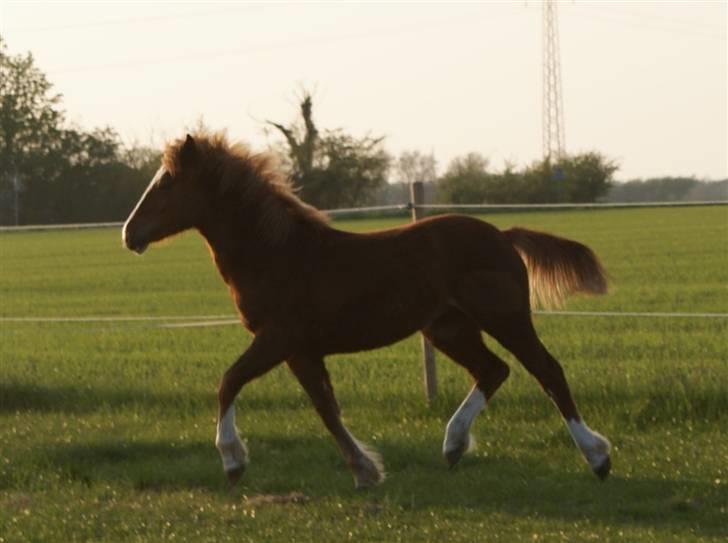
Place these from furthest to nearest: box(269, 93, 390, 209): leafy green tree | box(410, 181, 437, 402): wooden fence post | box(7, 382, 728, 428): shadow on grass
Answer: box(269, 93, 390, 209): leafy green tree
box(410, 181, 437, 402): wooden fence post
box(7, 382, 728, 428): shadow on grass

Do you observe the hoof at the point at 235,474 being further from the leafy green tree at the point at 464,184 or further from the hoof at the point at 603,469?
the leafy green tree at the point at 464,184

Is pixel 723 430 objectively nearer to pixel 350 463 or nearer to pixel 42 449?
pixel 350 463

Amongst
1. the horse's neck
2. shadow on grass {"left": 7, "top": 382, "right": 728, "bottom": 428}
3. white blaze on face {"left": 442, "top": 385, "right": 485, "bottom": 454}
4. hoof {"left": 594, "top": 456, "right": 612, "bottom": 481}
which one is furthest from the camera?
shadow on grass {"left": 7, "top": 382, "right": 728, "bottom": 428}

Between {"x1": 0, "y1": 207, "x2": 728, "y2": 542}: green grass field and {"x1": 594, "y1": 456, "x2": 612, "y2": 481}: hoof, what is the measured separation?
2.6 inches

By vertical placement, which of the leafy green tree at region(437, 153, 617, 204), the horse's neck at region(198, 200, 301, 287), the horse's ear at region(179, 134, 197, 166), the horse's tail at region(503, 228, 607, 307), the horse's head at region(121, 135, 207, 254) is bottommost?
the leafy green tree at region(437, 153, 617, 204)

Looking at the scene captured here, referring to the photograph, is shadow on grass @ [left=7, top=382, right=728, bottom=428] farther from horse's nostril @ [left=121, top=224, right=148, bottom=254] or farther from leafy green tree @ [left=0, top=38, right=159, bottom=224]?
leafy green tree @ [left=0, top=38, right=159, bottom=224]

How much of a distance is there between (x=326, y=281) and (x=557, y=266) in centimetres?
142

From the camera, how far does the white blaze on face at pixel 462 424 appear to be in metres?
8.40

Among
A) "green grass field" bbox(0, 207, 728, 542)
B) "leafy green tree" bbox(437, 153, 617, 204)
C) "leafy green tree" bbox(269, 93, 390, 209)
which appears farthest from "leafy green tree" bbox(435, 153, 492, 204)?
"green grass field" bbox(0, 207, 728, 542)

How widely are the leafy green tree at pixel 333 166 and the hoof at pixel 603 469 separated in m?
42.1

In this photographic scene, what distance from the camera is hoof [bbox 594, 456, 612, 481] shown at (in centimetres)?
802

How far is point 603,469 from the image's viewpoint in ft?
26.3

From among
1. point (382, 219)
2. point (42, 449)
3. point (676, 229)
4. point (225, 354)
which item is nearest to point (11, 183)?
point (382, 219)

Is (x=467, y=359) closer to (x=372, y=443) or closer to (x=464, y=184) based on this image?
(x=372, y=443)
